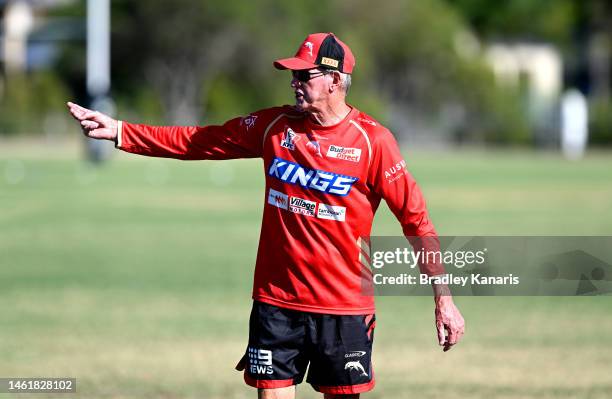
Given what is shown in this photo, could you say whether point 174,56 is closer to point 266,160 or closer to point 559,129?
point 559,129

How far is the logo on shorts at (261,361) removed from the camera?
20.5ft

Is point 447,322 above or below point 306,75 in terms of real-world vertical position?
below

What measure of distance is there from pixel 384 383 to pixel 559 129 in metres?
66.2

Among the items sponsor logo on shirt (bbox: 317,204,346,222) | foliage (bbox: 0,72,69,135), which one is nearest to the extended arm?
sponsor logo on shirt (bbox: 317,204,346,222)

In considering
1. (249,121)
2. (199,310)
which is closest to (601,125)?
(199,310)

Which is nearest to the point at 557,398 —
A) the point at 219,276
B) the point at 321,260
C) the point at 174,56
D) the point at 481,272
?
the point at 481,272

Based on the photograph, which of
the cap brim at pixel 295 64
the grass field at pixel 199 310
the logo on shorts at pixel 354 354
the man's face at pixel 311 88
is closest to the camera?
the cap brim at pixel 295 64

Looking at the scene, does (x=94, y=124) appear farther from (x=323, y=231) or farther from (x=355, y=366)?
(x=355, y=366)

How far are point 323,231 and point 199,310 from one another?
7461 mm

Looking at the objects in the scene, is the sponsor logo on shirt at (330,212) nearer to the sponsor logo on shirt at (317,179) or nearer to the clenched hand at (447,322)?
the sponsor logo on shirt at (317,179)

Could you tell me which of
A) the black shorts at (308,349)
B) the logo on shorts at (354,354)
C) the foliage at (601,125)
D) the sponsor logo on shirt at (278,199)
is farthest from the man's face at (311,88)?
the foliage at (601,125)

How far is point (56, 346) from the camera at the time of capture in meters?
11.1

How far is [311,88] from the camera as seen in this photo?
615 cm

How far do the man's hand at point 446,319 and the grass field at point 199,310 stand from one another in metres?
2.97
